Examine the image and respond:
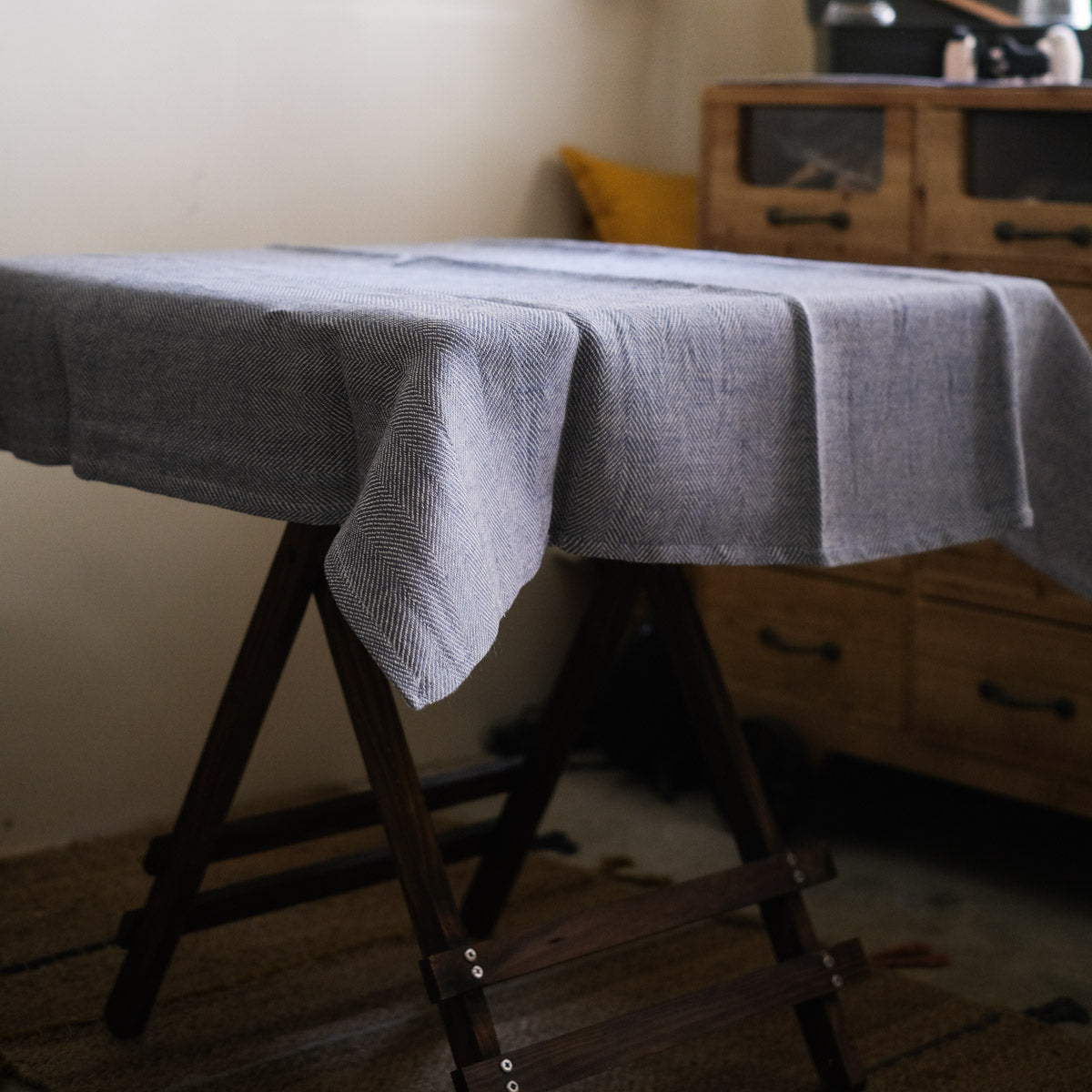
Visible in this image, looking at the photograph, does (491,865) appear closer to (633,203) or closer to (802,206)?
(802,206)

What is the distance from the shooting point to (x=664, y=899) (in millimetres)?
1603

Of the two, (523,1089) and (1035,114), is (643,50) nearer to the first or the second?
(1035,114)

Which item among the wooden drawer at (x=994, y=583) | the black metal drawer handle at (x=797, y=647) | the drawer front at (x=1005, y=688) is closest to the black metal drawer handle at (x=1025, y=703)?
the drawer front at (x=1005, y=688)

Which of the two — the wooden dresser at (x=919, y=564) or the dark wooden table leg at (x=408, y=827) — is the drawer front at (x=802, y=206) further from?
the dark wooden table leg at (x=408, y=827)

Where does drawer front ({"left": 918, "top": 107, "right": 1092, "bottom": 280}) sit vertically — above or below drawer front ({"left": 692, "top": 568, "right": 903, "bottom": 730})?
above

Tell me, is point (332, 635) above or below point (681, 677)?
above

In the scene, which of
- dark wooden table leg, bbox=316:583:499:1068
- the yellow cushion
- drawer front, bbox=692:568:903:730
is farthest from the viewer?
the yellow cushion

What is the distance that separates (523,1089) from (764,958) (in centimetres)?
77

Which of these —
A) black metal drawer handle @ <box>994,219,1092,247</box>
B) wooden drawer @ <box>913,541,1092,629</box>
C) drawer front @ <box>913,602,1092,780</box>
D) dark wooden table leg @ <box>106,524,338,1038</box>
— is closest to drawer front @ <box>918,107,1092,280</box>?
black metal drawer handle @ <box>994,219,1092,247</box>

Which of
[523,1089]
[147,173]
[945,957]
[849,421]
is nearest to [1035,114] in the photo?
[849,421]

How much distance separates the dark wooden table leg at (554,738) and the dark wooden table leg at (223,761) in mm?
379

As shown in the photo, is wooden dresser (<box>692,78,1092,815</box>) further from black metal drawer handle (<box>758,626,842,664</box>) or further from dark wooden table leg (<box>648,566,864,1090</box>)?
dark wooden table leg (<box>648,566,864,1090</box>)

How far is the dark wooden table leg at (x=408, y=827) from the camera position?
1.43 meters

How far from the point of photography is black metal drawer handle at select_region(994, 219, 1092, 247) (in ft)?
7.10
